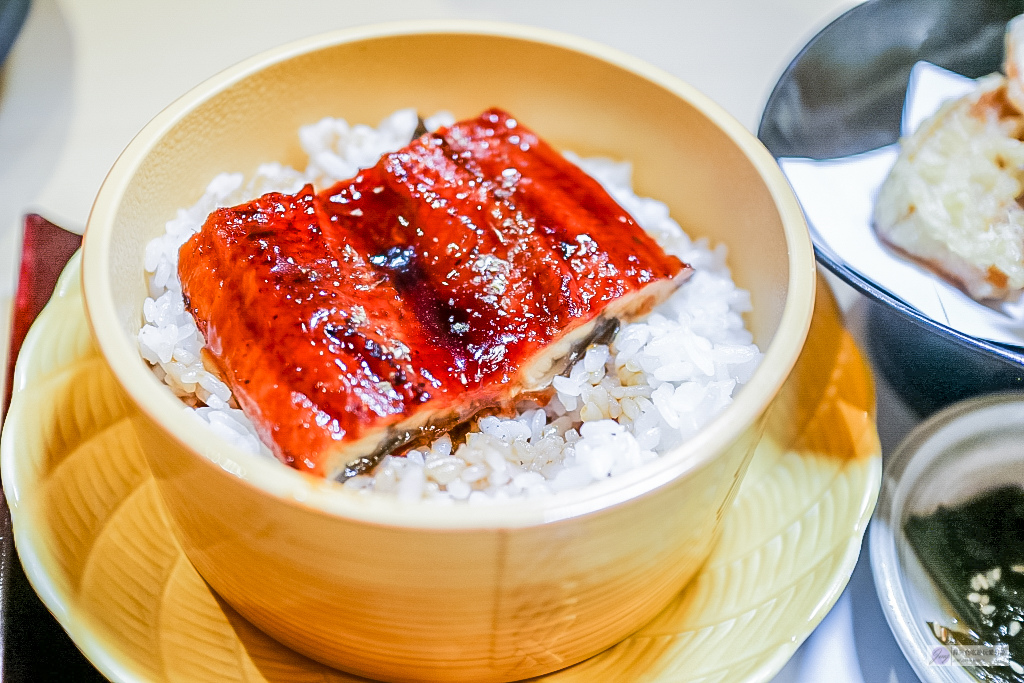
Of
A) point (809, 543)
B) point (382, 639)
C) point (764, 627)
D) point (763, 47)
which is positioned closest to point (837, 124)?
point (763, 47)

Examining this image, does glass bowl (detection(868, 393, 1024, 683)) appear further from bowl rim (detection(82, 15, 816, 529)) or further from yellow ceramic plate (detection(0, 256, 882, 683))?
bowl rim (detection(82, 15, 816, 529))

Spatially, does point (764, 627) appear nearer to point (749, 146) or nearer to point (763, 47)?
point (749, 146)

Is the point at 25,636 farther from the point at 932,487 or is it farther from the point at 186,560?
the point at 932,487

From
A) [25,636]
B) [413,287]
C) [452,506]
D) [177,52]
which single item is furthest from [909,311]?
[177,52]

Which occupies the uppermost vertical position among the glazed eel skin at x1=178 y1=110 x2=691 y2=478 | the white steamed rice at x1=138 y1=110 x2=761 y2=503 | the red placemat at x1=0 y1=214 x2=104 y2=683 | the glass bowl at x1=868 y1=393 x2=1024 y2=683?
the glazed eel skin at x1=178 y1=110 x2=691 y2=478

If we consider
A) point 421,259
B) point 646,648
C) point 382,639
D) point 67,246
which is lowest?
point 646,648

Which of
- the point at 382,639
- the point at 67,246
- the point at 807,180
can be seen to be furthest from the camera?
the point at 807,180

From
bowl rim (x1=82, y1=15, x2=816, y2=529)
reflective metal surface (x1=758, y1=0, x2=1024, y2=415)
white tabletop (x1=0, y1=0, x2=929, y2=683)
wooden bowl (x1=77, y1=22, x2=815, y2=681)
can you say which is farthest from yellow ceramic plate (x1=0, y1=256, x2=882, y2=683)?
reflective metal surface (x1=758, y1=0, x2=1024, y2=415)
